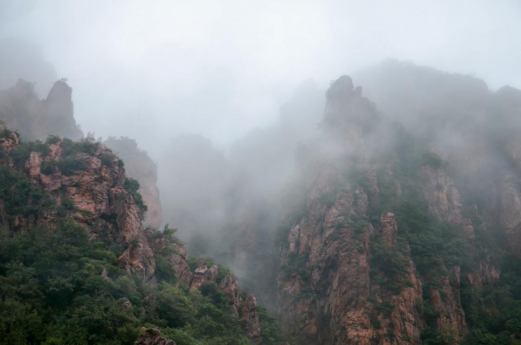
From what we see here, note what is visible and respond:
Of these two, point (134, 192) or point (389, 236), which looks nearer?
point (134, 192)

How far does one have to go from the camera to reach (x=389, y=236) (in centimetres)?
4925

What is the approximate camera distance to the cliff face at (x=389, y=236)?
42125 mm

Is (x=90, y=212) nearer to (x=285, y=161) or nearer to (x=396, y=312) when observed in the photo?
(x=396, y=312)

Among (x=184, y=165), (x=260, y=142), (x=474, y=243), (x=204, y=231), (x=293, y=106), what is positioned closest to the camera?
(x=474, y=243)

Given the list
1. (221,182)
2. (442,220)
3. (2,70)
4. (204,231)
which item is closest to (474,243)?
(442,220)

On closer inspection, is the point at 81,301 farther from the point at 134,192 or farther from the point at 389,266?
the point at 389,266

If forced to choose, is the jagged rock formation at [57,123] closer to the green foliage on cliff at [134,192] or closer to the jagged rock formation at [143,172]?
the jagged rock formation at [143,172]

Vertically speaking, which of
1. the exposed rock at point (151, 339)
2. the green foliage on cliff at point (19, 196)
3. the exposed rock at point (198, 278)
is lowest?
the exposed rock at point (151, 339)

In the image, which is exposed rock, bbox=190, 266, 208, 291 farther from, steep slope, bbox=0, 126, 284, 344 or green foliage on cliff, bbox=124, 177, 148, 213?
green foliage on cliff, bbox=124, 177, 148, 213

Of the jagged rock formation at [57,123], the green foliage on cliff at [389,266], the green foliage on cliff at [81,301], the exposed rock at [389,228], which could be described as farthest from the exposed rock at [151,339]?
the jagged rock formation at [57,123]

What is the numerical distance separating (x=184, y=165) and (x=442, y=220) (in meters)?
74.8

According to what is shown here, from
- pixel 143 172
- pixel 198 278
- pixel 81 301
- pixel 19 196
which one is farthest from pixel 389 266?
pixel 143 172

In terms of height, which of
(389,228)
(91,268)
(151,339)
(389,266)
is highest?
(389,228)

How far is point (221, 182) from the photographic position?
104 m
